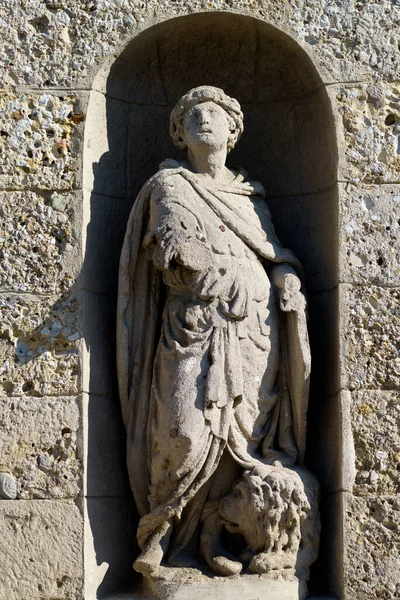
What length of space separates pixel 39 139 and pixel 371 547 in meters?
2.54

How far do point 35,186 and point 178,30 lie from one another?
1.15m

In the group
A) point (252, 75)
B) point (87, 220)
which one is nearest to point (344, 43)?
point (252, 75)

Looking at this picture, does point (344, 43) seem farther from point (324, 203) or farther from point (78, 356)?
point (78, 356)

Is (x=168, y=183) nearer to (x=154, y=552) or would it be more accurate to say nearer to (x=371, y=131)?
(x=371, y=131)

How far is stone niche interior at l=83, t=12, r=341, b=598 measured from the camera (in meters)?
8.06

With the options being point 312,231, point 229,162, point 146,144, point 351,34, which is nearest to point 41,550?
point 312,231

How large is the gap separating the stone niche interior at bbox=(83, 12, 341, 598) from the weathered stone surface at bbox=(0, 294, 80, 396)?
0.34ft


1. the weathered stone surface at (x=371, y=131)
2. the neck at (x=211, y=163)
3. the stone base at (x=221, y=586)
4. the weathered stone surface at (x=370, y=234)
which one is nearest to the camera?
the stone base at (x=221, y=586)

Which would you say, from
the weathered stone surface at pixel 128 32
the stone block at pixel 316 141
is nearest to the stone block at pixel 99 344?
the weathered stone surface at pixel 128 32

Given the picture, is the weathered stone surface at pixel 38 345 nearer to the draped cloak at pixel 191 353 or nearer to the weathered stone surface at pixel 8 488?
the draped cloak at pixel 191 353

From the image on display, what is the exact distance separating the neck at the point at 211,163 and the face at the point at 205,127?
0.03 metres

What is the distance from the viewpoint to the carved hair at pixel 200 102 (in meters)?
8.27

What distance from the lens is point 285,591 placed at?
775cm

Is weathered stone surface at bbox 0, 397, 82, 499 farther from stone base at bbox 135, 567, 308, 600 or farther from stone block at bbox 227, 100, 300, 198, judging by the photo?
stone block at bbox 227, 100, 300, 198
